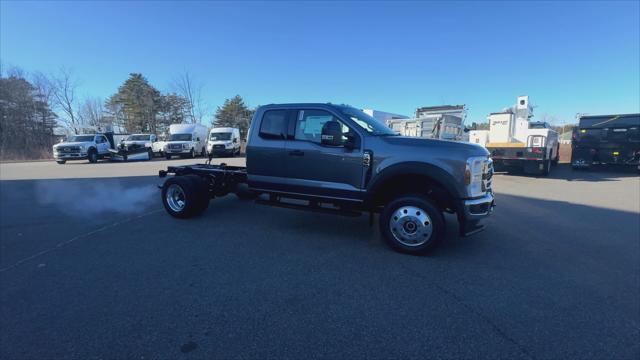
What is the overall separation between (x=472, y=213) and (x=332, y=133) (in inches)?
86.8

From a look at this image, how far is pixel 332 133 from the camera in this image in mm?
4242

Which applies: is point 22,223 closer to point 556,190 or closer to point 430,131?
point 430,131

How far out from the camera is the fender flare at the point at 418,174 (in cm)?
389

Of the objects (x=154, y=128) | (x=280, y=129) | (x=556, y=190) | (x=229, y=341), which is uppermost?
(x=154, y=128)

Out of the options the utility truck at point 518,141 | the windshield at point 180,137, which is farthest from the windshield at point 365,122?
the windshield at point 180,137

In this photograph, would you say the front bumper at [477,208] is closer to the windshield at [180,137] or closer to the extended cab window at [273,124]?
the extended cab window at [273,124]

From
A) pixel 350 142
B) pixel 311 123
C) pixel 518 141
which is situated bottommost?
pixel 350 142

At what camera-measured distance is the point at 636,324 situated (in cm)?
260

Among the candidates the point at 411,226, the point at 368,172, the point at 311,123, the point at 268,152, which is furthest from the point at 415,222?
the point at 268,152

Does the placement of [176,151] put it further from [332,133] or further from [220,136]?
[332,133]

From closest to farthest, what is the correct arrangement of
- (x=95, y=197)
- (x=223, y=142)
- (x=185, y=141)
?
(x=95, y=197), (x=185, y=141), (x=223, y=142)

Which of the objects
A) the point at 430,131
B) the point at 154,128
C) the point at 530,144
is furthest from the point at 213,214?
the point at 154,128

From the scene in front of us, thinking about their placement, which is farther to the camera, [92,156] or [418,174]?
[92,156]

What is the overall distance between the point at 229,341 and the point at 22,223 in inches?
245
